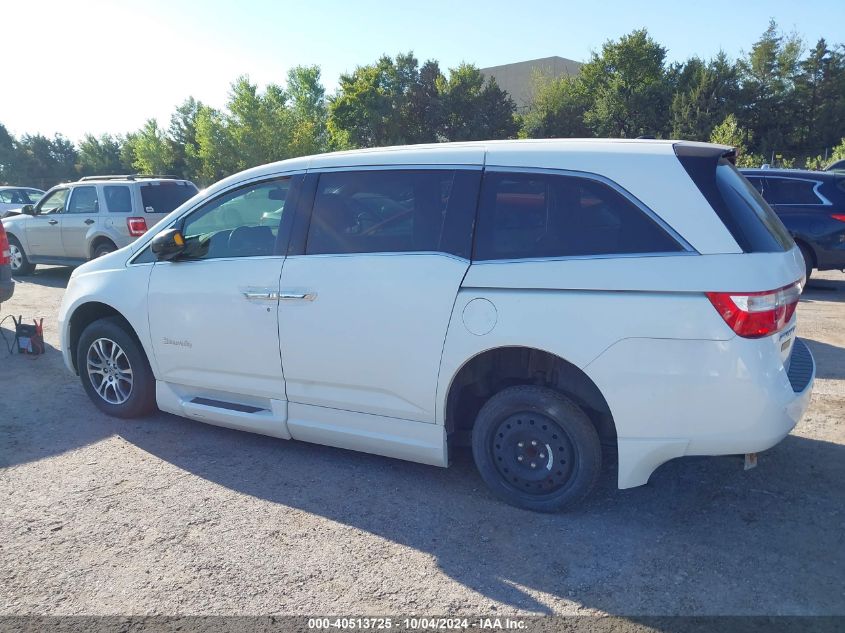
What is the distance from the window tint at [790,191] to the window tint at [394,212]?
8631 millimetres

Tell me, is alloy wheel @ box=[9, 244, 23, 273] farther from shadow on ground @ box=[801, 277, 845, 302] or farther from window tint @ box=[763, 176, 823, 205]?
shadow on ground @ box=[801, 277, 845, 302]

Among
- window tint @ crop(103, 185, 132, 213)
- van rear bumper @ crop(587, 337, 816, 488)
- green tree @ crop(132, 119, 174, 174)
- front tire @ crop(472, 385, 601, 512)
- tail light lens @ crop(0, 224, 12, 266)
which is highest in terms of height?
green tree @ crop(132, 119, 174, 174)

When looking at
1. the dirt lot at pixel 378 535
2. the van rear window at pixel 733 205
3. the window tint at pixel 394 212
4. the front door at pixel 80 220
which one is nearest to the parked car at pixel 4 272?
the dirt lot at pixel 378 535

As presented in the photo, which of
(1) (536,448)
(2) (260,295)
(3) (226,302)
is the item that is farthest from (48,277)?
(1) (536,448)

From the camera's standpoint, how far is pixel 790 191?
10.7m

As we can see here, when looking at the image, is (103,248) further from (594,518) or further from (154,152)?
(154,152)

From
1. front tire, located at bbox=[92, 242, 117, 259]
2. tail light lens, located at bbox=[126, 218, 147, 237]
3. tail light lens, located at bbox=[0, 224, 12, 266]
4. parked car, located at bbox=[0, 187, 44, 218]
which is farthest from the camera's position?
parked car, located at bbox=[0, 187, 44, 218]

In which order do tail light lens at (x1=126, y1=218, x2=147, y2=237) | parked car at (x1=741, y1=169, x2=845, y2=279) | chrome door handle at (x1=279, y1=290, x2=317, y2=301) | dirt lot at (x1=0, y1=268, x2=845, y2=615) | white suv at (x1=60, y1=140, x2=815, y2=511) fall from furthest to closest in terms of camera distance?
tail light lens at (x1=126, y1=218, x2=147, y2=237)
parked car at (x1=741, y1=169, x2=845, y2=279)
chrome door handle at (x1=279, y1=290, x2=317, y2=301)
white suv at (x1=60, y1=140, x2=815, y2=511)
dirt lot at (x1=0, y1=268, x2=845, y2=615)

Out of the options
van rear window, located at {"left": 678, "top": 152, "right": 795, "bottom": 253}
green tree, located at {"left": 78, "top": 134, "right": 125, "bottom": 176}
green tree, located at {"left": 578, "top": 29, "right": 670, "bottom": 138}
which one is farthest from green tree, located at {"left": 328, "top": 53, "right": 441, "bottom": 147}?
van rear window, located at {"left": 678, "top": 152, "right": 795, "bottom": 253}

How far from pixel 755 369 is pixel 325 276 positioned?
241cm

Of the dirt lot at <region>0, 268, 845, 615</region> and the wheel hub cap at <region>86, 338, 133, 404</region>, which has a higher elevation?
the wheel hub cap at <region>86, 338, 133, 404</region>

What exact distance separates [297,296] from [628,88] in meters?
51.1

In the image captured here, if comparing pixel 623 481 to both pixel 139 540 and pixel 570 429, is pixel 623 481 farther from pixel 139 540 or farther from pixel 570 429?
pixel 139 540

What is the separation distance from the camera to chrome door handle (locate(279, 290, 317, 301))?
4145 mm
